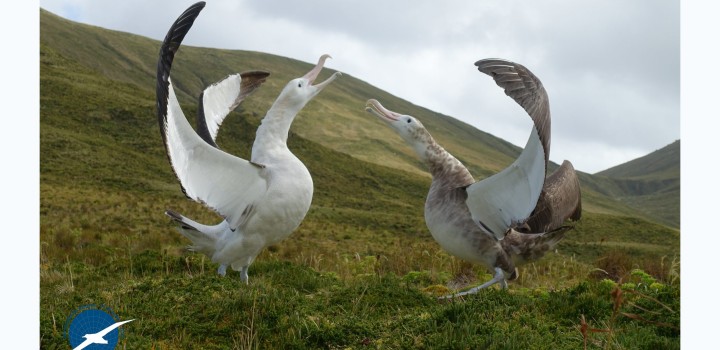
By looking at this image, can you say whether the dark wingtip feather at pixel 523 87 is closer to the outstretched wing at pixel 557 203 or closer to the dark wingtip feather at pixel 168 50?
the outstretched wing at pixel 557 203

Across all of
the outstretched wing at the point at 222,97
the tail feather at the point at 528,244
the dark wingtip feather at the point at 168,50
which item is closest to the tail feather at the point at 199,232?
the outstretched wing at the point at 222,97

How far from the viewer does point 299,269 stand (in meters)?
7.89

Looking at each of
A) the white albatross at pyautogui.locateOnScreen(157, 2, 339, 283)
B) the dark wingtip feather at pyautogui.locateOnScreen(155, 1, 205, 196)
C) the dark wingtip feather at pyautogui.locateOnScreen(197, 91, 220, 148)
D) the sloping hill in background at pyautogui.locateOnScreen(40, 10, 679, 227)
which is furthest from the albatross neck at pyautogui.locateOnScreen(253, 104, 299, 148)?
the sloping hill in background at pyautogui.locateOnScreen(40, 10, 679, 227)

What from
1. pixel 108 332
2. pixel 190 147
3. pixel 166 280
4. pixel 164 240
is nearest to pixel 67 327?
pixel 108 332

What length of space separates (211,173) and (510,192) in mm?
2738

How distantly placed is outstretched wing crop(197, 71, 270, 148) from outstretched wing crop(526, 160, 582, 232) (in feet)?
11.4

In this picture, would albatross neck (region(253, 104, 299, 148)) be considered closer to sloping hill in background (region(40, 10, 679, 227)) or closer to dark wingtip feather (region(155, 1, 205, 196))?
dark wingtip feather (region(155, 1, 205, 196))

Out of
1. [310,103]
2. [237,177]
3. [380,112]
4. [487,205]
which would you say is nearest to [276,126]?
[237,177]

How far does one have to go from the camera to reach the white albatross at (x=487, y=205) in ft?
18.7

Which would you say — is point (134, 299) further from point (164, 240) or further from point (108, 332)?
point (164, 240)

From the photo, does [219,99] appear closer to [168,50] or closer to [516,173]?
[168,50]

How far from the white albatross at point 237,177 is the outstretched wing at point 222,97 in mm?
557

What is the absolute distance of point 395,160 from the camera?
9200cm

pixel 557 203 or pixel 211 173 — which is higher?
pixel 211 173
